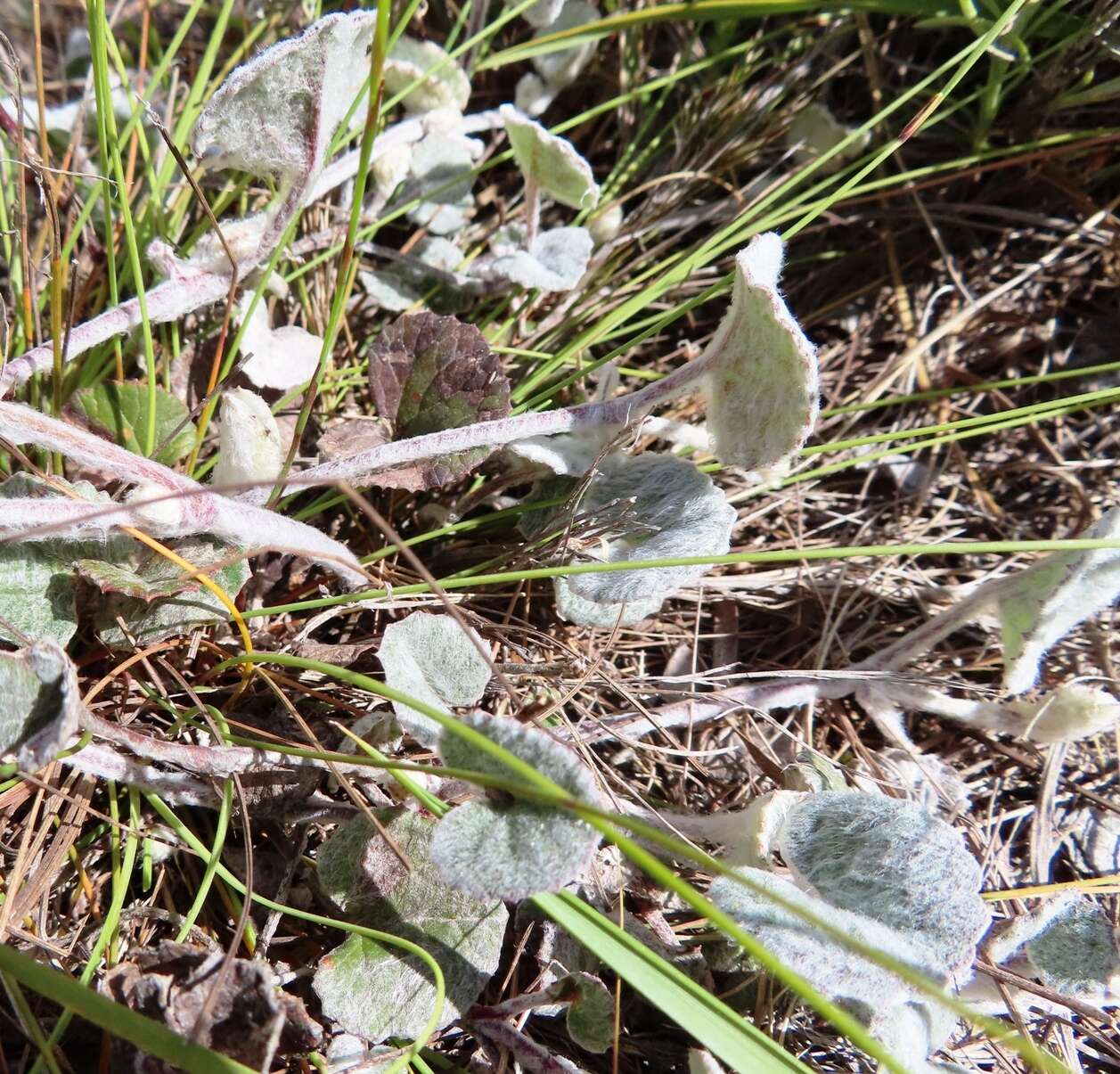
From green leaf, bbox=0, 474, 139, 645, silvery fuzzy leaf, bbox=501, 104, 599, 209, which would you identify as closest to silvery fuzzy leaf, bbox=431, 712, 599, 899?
green leaf, bbox=0, 474, 139, 645

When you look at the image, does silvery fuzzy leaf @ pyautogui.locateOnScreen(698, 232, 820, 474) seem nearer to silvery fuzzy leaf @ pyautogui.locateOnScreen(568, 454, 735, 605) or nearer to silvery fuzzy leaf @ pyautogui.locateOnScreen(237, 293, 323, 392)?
silvery fuzzy leaf @ pyautogui.locateOnScreen(568, 454, 735, 605)

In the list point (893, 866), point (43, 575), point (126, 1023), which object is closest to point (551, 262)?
point (43, 575)

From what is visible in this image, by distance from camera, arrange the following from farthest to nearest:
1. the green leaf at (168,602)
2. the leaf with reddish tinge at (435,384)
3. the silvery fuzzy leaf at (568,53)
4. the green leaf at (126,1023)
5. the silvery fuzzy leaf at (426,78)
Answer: the silvery fuzzy leaf at (568,53) → the silvery fuzzy leaf at (426,78) → the leaf with reddish tinge at (435,384) → the green leaf at (168,602) → the green leaf at (126,1023)

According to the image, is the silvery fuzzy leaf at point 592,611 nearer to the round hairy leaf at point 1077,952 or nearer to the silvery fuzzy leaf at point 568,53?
the round hairy leaf at point 1077,952

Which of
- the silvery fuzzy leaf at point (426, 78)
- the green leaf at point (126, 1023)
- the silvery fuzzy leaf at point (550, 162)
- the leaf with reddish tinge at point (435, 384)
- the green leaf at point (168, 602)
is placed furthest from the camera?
the silvery fuzzy leaf at point (426, 78)

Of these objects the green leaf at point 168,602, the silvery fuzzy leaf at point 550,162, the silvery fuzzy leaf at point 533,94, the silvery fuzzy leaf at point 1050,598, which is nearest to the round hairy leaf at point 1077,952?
the silvery fuzzy leaf at point 1050,598

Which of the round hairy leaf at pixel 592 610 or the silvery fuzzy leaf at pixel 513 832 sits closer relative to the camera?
the silvery fuzzy leaf at pixel 513 832
